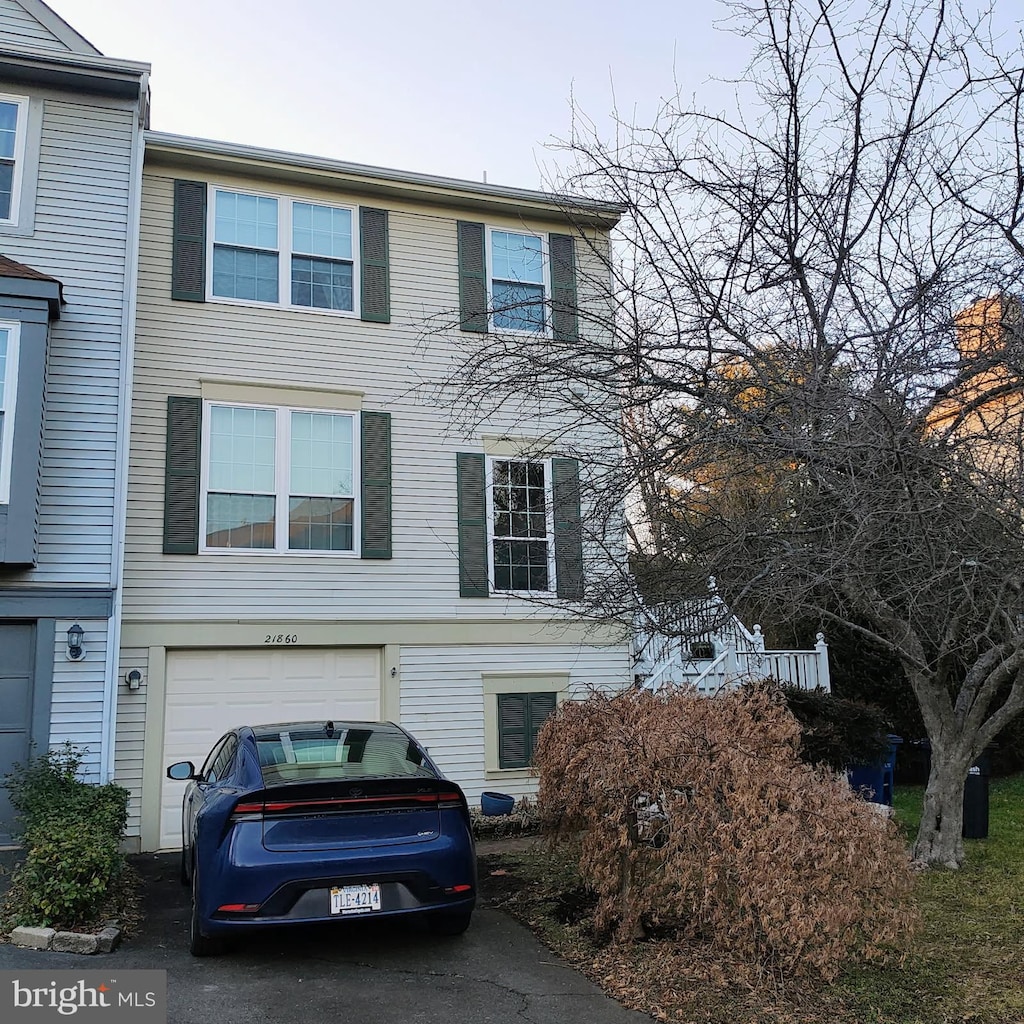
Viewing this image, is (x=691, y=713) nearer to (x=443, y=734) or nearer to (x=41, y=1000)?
(x=41, y=1000)

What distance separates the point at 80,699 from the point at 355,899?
5085 mm

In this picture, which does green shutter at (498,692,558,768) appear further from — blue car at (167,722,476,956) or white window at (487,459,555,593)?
blue car at (167,722,476,956)

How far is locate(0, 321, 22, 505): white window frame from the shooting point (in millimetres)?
9086

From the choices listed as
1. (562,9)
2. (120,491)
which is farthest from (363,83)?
(120,491)

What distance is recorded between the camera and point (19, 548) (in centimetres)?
895

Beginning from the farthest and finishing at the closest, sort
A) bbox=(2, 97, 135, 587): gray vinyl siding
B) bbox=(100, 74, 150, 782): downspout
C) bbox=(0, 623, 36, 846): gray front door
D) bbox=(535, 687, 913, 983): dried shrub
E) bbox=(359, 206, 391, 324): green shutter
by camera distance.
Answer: bbox=(359, 206, 391, 324): green shutter < bbox=(2, 97, 135, 587): gray vinyl siding < bbox=(100, 74, 150, 782): downspout < bbox=(0, 623, 36, 846): gray front door < bbox=(535, 687, 913, 983): dried shrub

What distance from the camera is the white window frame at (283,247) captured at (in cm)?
1141

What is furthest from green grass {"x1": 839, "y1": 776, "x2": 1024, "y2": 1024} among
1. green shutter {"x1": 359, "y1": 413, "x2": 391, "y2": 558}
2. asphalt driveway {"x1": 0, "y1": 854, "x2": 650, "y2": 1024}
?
green shutter {"x1": 359, "y1": 413, "x2": 391, "y2": 558}

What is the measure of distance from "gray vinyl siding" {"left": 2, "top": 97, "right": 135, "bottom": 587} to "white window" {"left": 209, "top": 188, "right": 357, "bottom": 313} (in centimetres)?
138

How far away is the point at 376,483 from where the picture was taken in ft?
38.1

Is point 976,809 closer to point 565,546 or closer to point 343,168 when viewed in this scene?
point 565,546

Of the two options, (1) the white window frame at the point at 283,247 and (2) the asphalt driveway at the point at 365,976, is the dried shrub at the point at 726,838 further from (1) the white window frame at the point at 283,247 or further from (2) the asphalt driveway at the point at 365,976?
(1) the white window frame at the point at 283,247

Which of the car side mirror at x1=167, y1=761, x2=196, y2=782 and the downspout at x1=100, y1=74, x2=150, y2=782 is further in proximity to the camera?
the downspout at x1=100, y1=74, x2=150, y2=782

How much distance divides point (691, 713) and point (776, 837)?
3.63 feet
